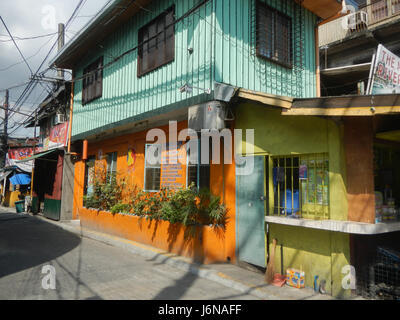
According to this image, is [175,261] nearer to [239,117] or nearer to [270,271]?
[270,271]

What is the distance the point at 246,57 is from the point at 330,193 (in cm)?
403

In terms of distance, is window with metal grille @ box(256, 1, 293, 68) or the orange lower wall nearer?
the orange lower wall

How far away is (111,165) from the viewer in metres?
13.2

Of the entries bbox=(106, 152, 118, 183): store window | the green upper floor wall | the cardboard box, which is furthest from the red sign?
the cardboard box

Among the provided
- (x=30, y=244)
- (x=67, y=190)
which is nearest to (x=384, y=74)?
(x=30, y=244)

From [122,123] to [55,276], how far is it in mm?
5665

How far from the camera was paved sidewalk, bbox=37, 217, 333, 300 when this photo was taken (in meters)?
5.51

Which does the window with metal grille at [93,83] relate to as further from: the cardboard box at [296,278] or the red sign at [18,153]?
the red sign at [18,153]

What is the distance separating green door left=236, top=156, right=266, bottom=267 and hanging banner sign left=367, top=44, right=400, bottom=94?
8.42 ft

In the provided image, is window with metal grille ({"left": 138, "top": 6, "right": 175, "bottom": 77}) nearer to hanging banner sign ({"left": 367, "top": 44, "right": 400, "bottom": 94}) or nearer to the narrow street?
hanging banner sign ({"left": 367, "top": 44, "right": 400, "bottom": 94})

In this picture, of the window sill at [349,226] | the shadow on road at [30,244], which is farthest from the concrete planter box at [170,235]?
the window sill at [349,226]

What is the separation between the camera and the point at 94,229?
12078 mm

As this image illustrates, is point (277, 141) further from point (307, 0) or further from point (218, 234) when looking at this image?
point (307, 0)

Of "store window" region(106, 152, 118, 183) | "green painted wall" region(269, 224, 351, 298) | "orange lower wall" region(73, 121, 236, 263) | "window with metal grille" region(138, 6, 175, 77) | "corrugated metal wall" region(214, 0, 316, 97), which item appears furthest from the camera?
"store window" region(106, 152, 118, 183)
